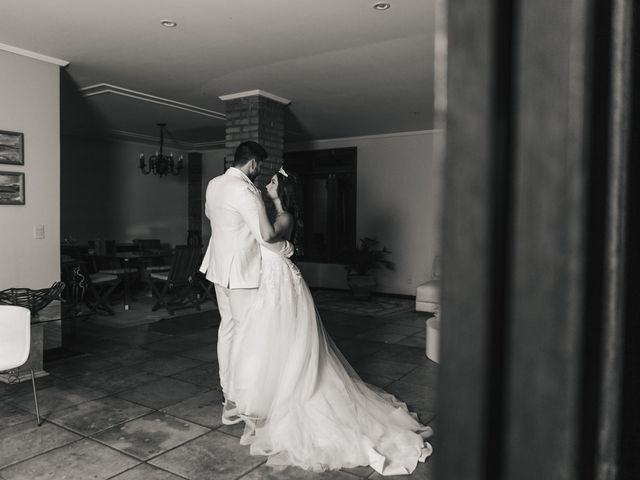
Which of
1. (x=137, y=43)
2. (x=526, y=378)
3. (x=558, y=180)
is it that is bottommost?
(x=526, y=378)

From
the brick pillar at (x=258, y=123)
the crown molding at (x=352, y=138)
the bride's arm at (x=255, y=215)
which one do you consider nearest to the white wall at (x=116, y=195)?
the crown molding at (x=352, y=138)

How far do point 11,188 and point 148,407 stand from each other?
104 inches

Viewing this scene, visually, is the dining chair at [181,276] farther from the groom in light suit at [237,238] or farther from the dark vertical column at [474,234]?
the dark vertical column at [474,234]

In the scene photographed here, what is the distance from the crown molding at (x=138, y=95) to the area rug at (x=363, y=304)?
11.9 ft

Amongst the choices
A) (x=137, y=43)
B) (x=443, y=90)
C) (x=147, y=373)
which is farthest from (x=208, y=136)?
(x=443, y=90)

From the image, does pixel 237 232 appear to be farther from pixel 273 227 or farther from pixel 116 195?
pixel 116 195

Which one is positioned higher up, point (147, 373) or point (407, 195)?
point (407, 195)

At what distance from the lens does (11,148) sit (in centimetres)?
486

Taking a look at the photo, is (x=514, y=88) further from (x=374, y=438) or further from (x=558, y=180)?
(x=374, y=438)

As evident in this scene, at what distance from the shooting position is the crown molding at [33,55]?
15.7ft

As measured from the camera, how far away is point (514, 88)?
0.27 metres

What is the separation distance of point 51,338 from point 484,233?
5.69m

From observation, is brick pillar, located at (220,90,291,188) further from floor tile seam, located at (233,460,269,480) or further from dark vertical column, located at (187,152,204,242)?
dark vertical column, located at (187,152,204,242)

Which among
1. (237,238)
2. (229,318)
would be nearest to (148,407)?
(229,318)
